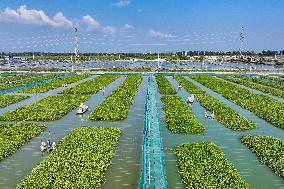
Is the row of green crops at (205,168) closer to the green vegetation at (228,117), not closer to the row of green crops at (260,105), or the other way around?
the green vegetation at (228,117)

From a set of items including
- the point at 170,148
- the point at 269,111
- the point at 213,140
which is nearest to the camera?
the point at 170,148

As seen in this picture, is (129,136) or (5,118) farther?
(5,118)

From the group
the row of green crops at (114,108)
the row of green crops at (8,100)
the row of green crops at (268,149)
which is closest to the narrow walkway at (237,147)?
the row of green crops at (268,149)

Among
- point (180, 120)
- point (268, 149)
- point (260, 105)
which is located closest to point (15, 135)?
point (180, 120)

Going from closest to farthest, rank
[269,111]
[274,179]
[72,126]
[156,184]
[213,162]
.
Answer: [156,184] < [274,179] < [213,162] < [72,126] < [269,111]

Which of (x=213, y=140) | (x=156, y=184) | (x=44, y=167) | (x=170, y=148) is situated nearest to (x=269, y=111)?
(x=213, y=140)

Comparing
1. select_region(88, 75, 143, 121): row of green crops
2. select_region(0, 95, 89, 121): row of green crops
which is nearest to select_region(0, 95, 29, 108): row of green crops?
select_region(0, 95, 89, 121): row of green crops

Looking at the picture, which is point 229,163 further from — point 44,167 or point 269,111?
point 269,111
